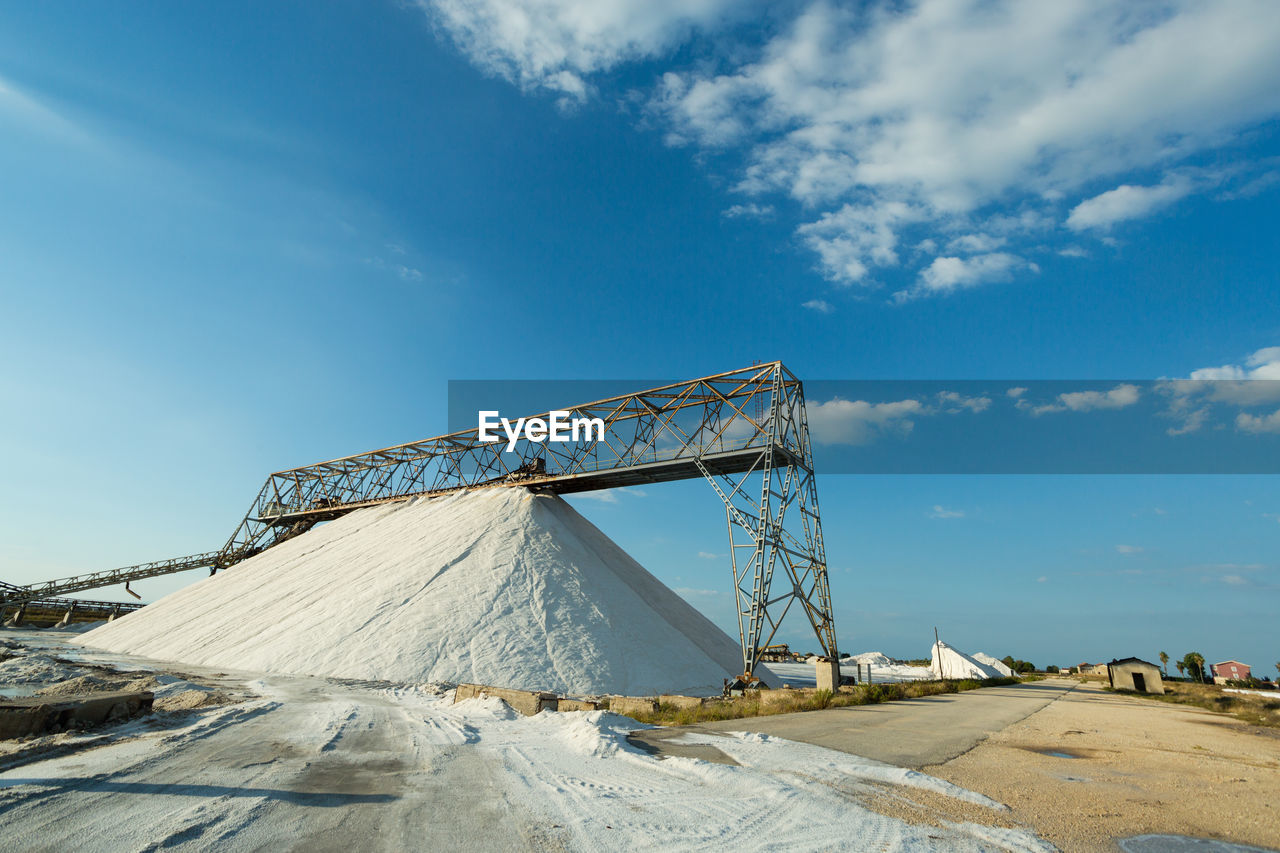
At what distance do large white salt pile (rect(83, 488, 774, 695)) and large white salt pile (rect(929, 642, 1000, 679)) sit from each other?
997 inches

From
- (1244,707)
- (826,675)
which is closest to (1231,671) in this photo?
(1244,707)

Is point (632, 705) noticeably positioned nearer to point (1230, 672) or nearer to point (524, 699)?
point (524, 699)

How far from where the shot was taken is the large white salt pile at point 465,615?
19.1 metres

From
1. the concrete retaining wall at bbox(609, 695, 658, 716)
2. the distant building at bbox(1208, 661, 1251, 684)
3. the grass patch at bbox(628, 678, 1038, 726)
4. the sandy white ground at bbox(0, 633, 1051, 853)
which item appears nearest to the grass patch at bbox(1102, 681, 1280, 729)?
the grass patch at bbox(628, 678, 1038, 726)

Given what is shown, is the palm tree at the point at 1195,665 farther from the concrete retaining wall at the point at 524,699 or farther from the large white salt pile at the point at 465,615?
the concrete retaining wall at the point at 524,699

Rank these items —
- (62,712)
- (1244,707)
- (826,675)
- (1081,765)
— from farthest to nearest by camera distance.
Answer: (1244,707) → (826,675) → (62,712) → (1081,765)

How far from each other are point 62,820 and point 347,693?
464 inches

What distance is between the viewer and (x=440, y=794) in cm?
579

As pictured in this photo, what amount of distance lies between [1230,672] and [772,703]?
68321 millimetres

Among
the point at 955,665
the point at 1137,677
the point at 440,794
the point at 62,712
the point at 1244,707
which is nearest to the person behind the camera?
the point at 440,794

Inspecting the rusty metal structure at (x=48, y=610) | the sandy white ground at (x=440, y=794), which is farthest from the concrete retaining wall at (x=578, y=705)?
the rusty metal structure at (x=48, y=610)

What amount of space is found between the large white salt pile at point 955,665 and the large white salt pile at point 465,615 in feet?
83.1

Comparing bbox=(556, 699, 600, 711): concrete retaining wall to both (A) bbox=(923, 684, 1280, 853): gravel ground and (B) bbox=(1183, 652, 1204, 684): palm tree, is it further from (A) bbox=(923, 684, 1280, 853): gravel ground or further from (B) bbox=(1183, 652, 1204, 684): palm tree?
(B) bbox=(1183, 652, 1204, 684): palm tree

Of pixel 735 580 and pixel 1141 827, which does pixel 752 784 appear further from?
pixel 735 580
